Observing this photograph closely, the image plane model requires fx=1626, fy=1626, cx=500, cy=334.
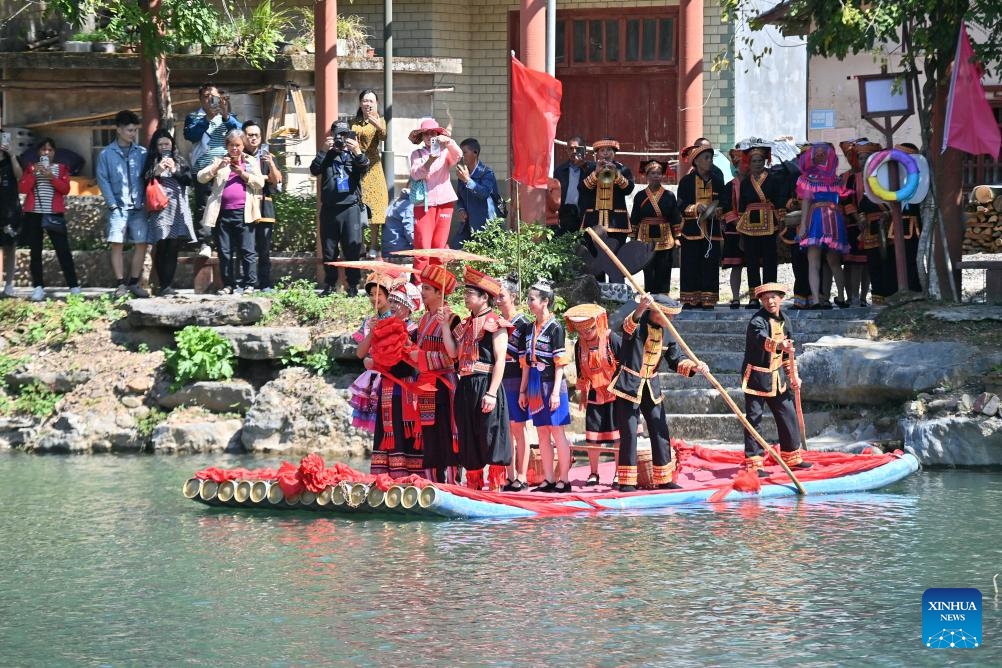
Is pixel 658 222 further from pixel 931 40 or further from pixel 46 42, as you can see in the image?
pixel 46 42

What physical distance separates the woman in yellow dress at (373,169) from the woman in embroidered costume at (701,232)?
10.3ft

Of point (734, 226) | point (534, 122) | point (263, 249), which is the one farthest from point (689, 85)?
point (263, 249)

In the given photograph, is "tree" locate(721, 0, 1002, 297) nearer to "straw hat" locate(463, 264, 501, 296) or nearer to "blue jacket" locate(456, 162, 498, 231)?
"blue jacket" locate(456, 162, 498, 231)

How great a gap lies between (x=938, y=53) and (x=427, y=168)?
5.22m

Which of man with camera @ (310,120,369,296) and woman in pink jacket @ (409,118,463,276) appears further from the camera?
man with camera @ (310,120,369,296)

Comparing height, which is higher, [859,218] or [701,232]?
[859,218]

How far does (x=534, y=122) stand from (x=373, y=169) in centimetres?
326

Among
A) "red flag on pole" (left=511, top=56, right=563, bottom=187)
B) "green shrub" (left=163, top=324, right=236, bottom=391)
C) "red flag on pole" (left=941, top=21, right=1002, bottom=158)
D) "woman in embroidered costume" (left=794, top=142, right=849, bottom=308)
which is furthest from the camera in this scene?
"woman in embroidered costume" (left=794, top=142, right=849, bottom=308)

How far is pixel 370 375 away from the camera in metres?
12.1

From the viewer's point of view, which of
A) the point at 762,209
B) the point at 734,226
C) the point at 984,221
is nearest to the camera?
the point at 762,209

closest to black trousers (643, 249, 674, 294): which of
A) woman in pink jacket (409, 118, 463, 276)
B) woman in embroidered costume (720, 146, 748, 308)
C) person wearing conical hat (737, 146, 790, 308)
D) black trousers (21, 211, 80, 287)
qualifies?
woman in embroidered costume (720, 146, 748, 308)

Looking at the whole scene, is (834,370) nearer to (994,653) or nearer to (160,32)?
(994,653)

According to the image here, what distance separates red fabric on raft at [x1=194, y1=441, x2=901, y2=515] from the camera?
1123 centimetres

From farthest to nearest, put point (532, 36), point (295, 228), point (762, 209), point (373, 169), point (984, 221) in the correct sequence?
1. point (984, 221)
2. point (295, 228)
3. point (532, 36)
4. point (373, 169)
5. point (762, 209)
